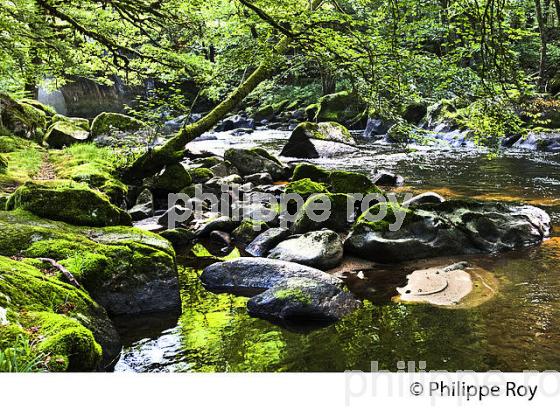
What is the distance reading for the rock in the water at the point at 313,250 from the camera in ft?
18.9

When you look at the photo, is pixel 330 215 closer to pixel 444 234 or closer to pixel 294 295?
pixel 444 234

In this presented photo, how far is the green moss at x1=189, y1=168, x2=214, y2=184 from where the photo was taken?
10.9 m

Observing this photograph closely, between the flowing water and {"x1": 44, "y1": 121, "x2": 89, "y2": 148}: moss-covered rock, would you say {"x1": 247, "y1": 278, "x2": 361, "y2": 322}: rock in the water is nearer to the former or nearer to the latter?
the flowing water

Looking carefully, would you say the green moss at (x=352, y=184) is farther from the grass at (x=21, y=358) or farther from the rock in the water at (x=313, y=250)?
the grass at (x=21, y=358)

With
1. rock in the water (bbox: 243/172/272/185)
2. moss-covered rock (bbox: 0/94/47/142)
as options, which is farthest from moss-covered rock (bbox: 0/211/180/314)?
moss-covered rock (bbox: 0/94/47/142)

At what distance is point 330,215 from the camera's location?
7.12m

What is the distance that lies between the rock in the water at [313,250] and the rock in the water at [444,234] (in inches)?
12.3

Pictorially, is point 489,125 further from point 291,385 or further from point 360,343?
point 291,385

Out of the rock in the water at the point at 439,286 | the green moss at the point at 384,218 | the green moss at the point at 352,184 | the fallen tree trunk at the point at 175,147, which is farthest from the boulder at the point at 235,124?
the rock in the water at the point at 439,286

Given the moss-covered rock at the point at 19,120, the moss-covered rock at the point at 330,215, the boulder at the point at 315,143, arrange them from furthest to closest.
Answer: the boulder at the point at 315,143 < the moss-covered rock at the point at 19,120 < the moss-covered rock at the point at 330,215

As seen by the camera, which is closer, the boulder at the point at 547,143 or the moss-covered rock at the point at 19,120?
the boulder at the point at 547,143

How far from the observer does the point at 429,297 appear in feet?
15.1

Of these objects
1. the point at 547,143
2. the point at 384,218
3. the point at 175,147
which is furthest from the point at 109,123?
the point at 547,143

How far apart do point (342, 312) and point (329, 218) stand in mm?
3013
